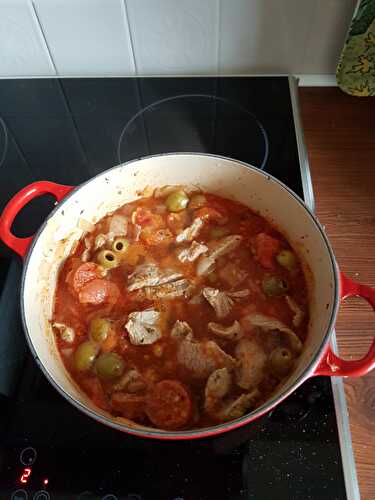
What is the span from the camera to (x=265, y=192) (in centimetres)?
123

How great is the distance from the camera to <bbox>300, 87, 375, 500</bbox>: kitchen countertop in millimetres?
986

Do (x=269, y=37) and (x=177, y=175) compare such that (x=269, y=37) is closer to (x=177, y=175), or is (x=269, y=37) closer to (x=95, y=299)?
(x=177, y=175)

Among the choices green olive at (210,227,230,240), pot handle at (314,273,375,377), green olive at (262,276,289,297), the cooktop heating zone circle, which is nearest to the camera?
pot handle at (314,273,375,377)

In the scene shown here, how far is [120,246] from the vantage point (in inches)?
50.8

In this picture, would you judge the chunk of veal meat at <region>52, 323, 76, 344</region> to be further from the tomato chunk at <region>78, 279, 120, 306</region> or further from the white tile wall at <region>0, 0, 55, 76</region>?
the white tile wall at <region>0, 0, 55, 76</region>

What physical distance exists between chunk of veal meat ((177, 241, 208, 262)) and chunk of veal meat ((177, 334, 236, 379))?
26cm

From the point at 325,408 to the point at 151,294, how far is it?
0.51 metres

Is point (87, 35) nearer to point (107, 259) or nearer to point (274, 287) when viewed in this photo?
point (107, 259)

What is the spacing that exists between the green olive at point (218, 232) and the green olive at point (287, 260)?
17cm

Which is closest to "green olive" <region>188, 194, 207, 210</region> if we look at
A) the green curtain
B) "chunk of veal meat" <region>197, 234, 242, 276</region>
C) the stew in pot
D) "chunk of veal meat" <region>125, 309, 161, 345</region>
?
the stew in pot

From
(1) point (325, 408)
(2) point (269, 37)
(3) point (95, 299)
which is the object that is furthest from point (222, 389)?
(2) point (269, 37)

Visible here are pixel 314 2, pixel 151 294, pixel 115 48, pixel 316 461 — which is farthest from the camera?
pixel 115 48

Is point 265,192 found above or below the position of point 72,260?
above

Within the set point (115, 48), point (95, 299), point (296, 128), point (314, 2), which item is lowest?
point (95, 299)
